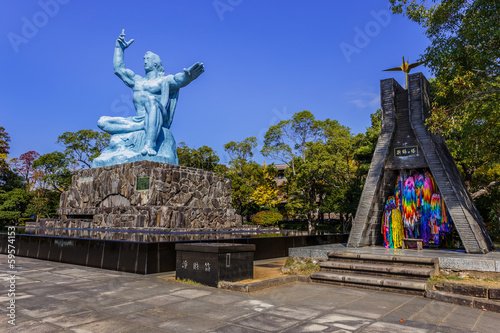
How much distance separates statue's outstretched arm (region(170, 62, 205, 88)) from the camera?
701 inches

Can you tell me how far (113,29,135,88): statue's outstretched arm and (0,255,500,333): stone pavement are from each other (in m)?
14.7

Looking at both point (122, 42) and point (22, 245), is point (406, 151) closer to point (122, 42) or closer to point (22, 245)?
point (22, 245)

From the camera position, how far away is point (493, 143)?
12023mm

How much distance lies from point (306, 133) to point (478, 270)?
29.6 meters

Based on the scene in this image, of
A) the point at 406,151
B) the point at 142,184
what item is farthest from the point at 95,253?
the point at 406,151

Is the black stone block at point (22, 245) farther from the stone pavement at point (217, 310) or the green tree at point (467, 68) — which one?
the green tree at point (467, 68)

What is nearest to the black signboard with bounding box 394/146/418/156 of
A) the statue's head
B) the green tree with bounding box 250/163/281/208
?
the statue's head

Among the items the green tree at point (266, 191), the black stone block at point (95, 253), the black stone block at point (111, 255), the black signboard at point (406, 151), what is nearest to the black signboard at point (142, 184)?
the black stone block at point (95, 253)

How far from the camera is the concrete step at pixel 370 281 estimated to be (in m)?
6.27

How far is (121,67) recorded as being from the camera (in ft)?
64.2

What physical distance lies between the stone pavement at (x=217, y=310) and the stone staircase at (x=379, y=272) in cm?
26

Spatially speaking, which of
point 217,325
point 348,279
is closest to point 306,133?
point 348,279

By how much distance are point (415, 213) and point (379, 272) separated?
10.8ft

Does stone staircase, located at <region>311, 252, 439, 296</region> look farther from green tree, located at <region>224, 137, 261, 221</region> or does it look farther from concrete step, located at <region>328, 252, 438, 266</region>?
green tree, located at <region>224, 137, 261, 221</region>
